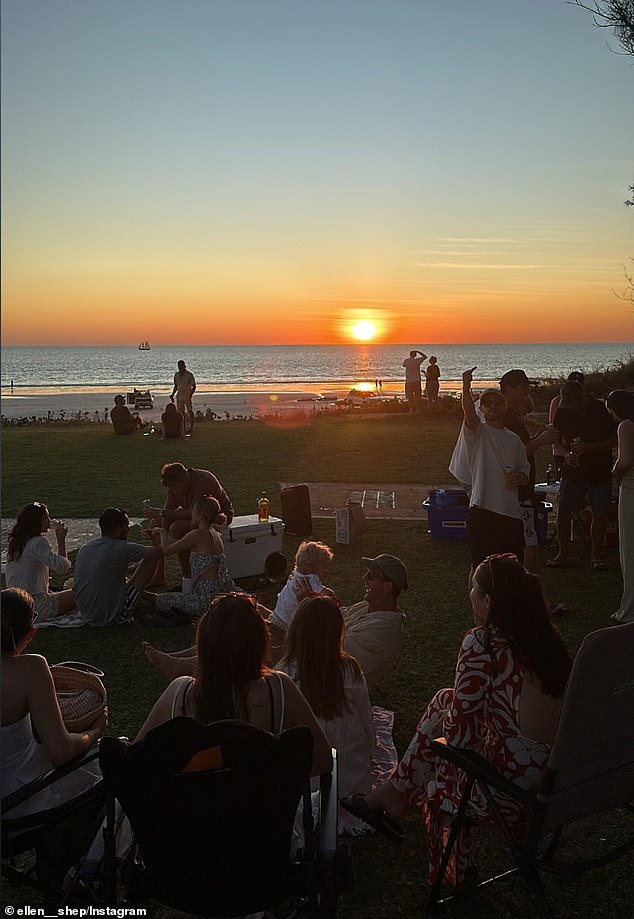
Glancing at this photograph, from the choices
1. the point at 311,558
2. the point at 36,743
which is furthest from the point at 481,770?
the point at 311,558

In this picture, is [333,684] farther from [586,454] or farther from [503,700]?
[586,454]

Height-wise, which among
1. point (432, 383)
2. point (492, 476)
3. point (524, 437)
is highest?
point (432, 383)

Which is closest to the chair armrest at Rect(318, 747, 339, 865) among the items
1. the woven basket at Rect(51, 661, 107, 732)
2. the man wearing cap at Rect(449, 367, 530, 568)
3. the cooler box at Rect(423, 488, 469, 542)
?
the woven basket at Rect(51, 661, 107, 732)

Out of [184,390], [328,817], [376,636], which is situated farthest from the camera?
[184,390]

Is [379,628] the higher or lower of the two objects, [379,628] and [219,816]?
the lower

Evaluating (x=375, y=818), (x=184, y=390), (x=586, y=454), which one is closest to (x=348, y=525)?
(x=586, y=454)

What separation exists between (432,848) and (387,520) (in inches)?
270

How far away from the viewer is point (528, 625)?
9.69ft

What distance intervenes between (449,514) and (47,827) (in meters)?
6.47

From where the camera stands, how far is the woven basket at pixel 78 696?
10.9 ft

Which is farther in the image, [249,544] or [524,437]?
[249,544]

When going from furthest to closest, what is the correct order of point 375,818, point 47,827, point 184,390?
point 184,390 < point 375,818 < point 47,827

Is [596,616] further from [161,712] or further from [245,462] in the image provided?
[245,462]

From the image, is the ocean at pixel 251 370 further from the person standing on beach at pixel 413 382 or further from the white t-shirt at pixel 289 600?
the white t-shirt at pixel 289 600
